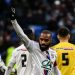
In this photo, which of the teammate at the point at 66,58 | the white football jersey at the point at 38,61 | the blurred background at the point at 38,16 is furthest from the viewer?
the blurred background at the point at 38,16

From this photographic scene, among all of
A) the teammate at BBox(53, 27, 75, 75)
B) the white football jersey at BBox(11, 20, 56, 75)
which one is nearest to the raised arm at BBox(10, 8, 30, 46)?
the white football jersey at BBox(11, 20, 56, 75)

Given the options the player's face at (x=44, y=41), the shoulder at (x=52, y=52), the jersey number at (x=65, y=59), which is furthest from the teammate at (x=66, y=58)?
the player's face at (x=44, y=41)

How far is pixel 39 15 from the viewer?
2234 centimetres

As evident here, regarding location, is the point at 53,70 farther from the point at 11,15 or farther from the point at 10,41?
the point at 10,41

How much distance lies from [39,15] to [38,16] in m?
0.10

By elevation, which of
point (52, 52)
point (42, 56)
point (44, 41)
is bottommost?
point (42, 56)

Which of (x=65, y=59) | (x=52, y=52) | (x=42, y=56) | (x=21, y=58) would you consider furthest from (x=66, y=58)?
(x=42, y=56)

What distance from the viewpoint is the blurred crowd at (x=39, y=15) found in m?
21.7

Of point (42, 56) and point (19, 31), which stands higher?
point (19, 31)

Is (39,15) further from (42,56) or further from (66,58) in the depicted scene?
(42,56)

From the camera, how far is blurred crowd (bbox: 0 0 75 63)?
21.7 m

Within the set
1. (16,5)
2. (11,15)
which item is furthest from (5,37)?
(11,15)

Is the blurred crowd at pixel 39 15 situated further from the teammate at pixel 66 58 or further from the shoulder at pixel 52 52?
the shoulder at pixel 52 52

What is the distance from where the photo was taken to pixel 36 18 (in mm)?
22234
